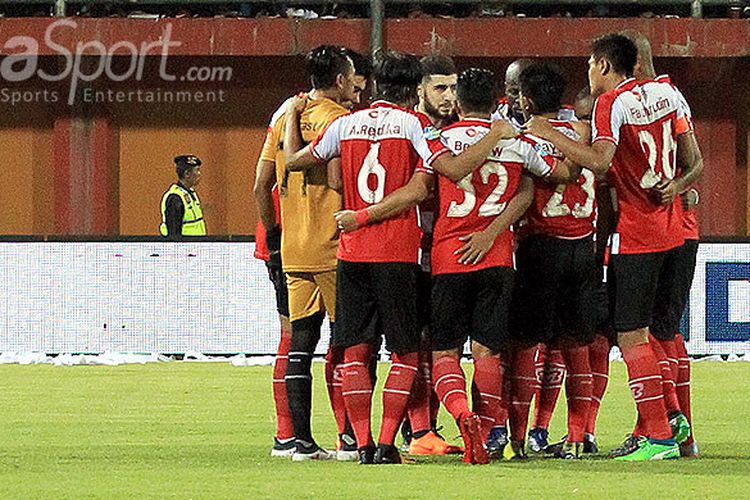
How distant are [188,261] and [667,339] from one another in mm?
8464

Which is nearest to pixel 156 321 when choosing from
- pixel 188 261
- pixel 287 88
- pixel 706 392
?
pixel 188 261

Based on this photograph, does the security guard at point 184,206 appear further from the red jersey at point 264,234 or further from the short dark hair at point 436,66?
the short dark hair at point 436,66

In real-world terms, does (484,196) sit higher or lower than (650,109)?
lower

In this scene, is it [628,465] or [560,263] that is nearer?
[628,465]

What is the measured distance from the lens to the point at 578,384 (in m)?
9.91

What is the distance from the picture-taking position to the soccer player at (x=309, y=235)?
959 cm

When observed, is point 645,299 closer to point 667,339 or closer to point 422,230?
point 667,339

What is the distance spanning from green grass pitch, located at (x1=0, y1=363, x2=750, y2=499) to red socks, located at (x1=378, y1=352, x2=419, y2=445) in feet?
0.64

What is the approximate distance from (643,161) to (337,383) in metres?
1.85

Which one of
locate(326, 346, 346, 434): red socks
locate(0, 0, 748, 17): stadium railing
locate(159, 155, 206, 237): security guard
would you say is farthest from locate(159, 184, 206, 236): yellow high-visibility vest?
locate(326, 346, 346, 434): red socks

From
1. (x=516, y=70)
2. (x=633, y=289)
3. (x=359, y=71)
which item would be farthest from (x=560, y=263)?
(x=359, y=71)

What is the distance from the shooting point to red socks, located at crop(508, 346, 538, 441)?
9766mm

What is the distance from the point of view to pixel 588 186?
9750mm

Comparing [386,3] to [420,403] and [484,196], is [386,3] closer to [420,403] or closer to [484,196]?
[420,403]
